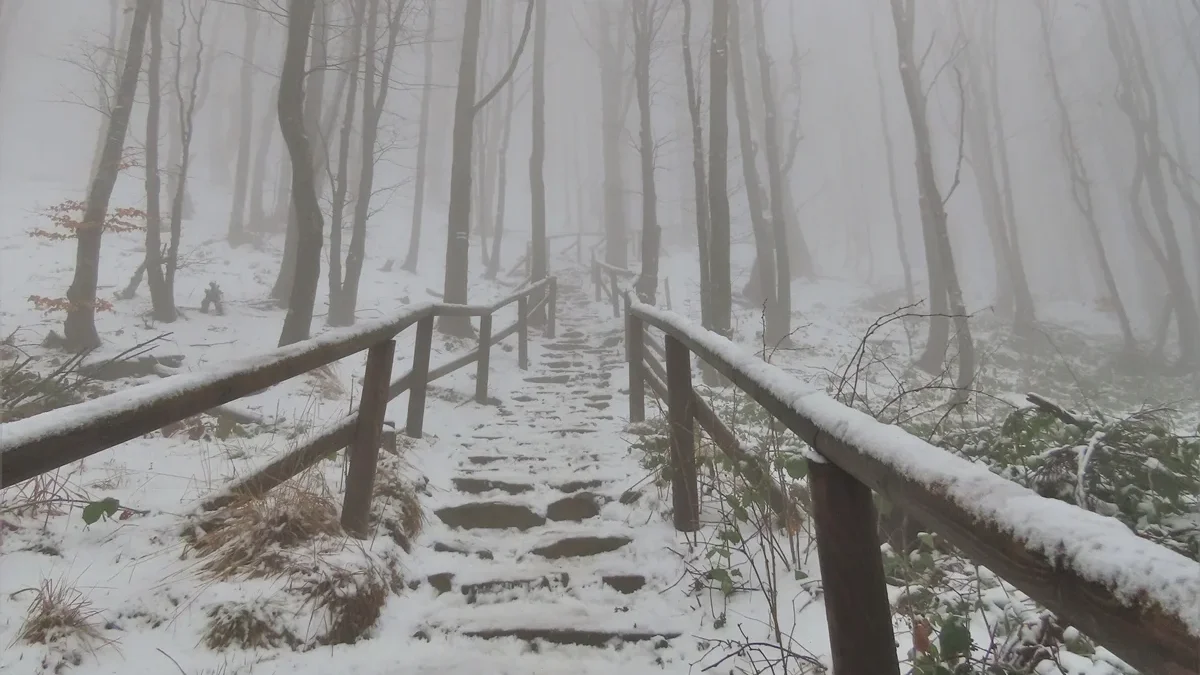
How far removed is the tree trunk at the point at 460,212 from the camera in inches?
369

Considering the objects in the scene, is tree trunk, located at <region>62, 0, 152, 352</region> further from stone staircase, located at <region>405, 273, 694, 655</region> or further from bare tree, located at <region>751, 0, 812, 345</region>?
bare tree, located at <region>751, 0, 812, 345</region>

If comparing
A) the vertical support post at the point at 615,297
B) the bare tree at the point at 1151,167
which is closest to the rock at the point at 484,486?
the vertical support post at the point at 615,297

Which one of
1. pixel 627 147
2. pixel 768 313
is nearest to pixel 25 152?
pixel 627 147

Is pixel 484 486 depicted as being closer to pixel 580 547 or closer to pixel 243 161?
pixel 580 547

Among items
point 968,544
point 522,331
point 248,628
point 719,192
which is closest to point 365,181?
point 522,331

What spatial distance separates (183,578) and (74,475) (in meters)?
1.36

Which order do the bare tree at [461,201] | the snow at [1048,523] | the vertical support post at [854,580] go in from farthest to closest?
the bare tree at [461,201], the vertical support post at [854,580], the snow at [1048,523]

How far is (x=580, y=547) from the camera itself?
2834mm

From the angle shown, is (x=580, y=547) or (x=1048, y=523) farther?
(x=580, y=547)

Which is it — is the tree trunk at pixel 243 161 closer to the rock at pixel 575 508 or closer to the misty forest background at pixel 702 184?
the misty forest background at pixel 702 184

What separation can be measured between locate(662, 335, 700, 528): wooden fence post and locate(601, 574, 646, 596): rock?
412mm

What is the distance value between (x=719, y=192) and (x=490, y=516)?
6218mm

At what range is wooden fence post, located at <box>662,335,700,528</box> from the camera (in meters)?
2.87

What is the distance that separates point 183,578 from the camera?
6.53ft
